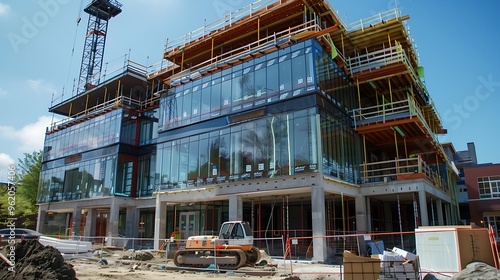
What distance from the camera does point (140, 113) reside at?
37.9 meters

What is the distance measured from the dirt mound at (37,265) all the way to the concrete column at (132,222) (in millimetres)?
25128

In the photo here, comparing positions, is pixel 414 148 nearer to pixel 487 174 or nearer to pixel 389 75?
pixel 389 75

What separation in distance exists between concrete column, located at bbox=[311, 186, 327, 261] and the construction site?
66 mm

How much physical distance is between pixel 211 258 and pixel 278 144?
7.90 m

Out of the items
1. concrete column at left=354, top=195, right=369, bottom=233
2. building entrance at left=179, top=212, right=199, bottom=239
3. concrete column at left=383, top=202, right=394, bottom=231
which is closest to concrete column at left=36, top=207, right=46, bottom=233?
building entrance at left=179, top=212, right=199, bottom=239

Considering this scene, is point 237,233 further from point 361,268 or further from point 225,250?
point 361,268

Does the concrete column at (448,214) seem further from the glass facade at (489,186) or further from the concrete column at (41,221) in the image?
the concrete column at (41,221)

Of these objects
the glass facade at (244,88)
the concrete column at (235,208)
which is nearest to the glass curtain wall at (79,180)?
the glass facade at (244,88)

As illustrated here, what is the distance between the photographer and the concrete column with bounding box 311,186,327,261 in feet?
65.1

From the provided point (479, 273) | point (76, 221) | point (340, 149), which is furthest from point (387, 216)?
point (76, 221)

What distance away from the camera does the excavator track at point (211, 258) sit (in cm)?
1755

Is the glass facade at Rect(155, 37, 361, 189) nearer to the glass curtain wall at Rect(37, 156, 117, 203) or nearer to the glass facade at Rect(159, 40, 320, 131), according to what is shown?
the glass facade at Rect(159, 40, 320, 131)

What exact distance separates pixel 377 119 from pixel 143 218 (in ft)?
78.7

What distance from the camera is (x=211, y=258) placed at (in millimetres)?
18344
